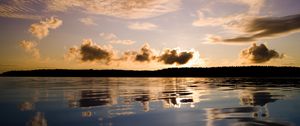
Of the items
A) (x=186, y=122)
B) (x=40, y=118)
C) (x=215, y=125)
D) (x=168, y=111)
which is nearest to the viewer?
(x=215, y=125)

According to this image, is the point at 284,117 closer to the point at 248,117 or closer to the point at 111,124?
the point at 248,117

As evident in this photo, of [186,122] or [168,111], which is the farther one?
[168,111]

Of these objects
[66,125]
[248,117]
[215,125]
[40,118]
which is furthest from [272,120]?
[40,118]

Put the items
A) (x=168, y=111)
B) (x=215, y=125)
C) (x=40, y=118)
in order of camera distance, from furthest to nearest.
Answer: (x=168, y=111) → (x=40, y=118) → (x=215, y=125)

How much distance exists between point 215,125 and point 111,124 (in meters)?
5.54

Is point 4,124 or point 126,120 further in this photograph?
point 126,120

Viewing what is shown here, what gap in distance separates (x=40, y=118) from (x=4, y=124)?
2191 mm

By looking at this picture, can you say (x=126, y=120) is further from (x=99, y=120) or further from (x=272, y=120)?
(x=272, y=120)

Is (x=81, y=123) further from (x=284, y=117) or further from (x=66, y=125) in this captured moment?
(x=284, y=117)

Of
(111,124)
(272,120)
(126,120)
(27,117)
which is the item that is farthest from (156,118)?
(27,117)

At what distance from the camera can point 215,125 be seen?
15.5m

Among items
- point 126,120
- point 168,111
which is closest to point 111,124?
point 126,120

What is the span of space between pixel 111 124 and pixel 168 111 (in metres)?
6.27

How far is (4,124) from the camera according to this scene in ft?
52.9
